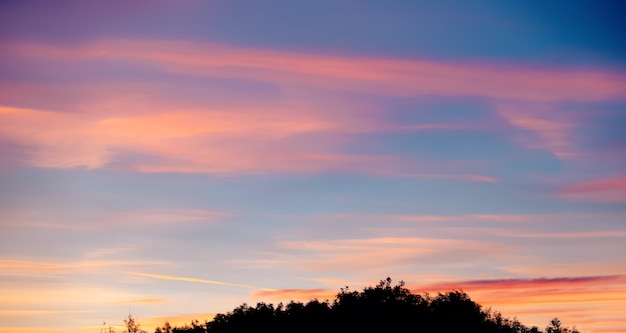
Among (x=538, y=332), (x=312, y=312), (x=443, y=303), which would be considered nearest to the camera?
(x=312, y=312)

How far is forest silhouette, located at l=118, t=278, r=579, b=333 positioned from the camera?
323 ft

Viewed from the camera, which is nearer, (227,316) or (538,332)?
(227,316)

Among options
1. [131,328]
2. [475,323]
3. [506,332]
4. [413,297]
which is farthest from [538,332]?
[131,328]

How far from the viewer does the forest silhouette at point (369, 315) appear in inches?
3878

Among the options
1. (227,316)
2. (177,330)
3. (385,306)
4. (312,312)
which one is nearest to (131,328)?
(177,330)

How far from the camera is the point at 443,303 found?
365ft

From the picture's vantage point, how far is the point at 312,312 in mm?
103500

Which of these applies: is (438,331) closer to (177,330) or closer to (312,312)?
(312,312)

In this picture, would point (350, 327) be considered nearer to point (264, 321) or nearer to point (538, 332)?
point (264, 321)

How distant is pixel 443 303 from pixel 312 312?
19.3m

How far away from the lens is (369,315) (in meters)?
98.8

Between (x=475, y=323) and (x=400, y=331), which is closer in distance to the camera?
(x=400, y=331)

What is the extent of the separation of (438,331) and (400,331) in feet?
16.3

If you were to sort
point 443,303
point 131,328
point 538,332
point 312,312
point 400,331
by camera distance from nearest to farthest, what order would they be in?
point 400,331 → point 312,312 → point 443,303 → point 131,328 → point 538,332
